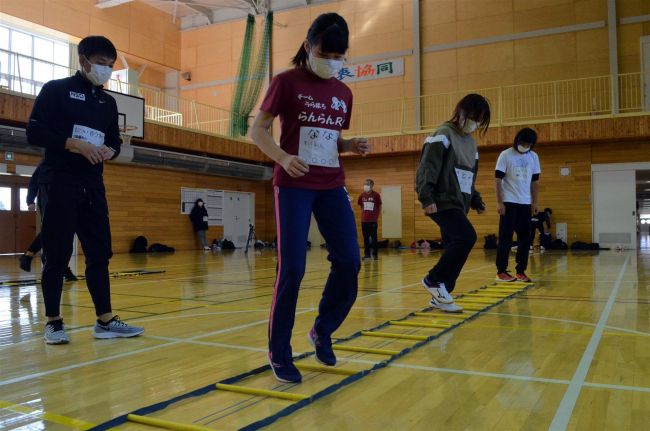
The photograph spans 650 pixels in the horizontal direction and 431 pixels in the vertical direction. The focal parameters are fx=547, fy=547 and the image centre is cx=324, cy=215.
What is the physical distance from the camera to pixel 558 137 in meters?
15.5

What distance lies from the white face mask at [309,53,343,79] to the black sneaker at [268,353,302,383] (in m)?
1.25

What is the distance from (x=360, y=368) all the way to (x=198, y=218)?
1551cm

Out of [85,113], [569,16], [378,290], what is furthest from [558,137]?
[85,113]

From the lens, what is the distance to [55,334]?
3.12 meters

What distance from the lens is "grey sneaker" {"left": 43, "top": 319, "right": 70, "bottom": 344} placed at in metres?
3.10

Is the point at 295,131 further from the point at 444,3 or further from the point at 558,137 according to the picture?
the point at 444,3

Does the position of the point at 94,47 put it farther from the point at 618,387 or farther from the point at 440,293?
the point at 618,387

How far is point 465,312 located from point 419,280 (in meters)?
2.70

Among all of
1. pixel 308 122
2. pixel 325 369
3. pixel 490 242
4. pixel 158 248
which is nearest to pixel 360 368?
pixel 325 369

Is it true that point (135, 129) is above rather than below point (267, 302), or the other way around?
above

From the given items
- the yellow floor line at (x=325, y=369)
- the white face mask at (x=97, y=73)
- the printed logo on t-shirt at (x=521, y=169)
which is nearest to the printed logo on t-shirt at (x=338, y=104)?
the yellow floor line at (x=325, y=369)

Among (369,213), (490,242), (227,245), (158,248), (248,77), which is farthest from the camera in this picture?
(248,77)

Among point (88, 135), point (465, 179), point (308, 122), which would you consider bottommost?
point (465, 179)

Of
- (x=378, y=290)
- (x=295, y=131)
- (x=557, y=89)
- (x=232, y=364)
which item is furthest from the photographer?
(x=557, y=89)
